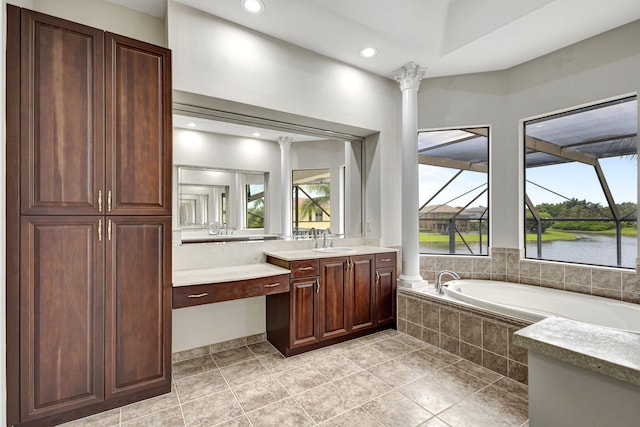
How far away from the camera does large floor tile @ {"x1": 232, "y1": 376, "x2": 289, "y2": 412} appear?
210cm

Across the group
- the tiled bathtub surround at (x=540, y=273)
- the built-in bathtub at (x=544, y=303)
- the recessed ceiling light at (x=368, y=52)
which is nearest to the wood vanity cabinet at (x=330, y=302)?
the built-in bathtub at (x=544, y=303)

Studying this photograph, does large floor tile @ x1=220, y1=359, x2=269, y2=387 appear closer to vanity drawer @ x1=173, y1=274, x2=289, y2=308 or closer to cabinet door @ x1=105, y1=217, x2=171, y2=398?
cabinet door @ x1=105, y1=217, x2=171, y2=398

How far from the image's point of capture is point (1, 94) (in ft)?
5.44

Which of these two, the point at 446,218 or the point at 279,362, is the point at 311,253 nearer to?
the point at 279,362

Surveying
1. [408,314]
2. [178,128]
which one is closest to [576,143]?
[408,314]

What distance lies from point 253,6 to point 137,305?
7.69 ft

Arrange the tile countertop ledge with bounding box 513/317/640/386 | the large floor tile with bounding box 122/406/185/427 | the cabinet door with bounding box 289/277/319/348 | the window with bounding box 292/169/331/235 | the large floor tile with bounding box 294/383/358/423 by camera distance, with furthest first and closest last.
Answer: the window with bounding box 292/169/331/235, the cabinet door with bounding box 289/277/319/348, the large floor tile with bounding box 294/383/358/423, the large floor tile with bounding box 122/406/185/427, the tile countertop ledge with bounding box 513/317/640/386

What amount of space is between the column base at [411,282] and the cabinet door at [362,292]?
40 centimetres

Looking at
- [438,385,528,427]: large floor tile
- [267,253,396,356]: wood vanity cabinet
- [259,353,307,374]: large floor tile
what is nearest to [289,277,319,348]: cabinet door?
[267,253,396,356]: wood vanity cabinet

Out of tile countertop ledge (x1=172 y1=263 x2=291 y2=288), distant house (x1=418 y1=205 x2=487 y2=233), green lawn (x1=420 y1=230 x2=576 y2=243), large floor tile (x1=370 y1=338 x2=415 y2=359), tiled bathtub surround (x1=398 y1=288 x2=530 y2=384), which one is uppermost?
distant house (x1=418 y1=205 x2=487 y2=233)

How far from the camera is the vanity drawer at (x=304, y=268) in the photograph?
2752mm

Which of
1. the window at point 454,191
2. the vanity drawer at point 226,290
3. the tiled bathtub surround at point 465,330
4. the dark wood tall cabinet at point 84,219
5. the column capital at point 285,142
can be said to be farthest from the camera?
the window at point 454,191

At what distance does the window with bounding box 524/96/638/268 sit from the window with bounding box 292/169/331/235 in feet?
7.36

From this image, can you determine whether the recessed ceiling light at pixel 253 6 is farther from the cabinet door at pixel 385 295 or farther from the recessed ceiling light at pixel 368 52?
the cabinet door at pixel 385 295
